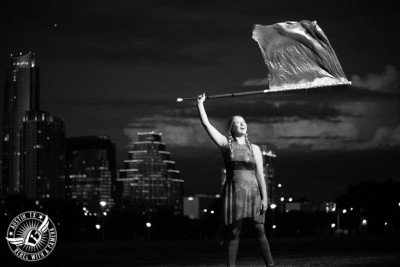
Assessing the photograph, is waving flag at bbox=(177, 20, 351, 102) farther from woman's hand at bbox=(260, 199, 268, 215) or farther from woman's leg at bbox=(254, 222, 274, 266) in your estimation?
woman's leg at bbox=(254, 222, 274, 266)

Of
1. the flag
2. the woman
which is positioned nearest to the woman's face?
the woman

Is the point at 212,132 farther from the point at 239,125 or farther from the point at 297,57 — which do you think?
the point at 297,57

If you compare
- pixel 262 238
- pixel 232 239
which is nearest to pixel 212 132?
pixel 232 239

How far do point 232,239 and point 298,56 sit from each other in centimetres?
309

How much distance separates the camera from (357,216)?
15950 centimetres

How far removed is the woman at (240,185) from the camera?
12.1 m

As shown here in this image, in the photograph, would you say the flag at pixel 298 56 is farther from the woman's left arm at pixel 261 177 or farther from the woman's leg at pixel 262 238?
the woman's leg at pixel 262 238

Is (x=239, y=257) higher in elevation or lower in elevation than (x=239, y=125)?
lower

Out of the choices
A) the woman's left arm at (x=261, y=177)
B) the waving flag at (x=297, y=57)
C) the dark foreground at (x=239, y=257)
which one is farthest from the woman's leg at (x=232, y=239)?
the dark foreground at (x=239, y=257)

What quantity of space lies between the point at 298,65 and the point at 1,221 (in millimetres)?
114699

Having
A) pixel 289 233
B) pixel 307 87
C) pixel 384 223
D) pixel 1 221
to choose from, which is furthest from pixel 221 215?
pixel 384 223

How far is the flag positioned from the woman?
3.73ft

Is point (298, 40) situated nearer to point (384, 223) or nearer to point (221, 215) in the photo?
point (221, 215)

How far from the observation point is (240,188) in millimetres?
12133
